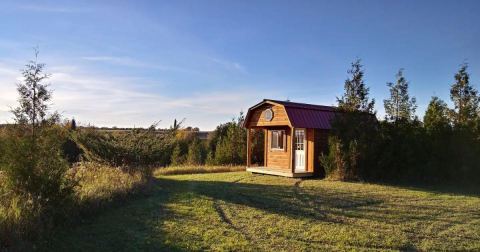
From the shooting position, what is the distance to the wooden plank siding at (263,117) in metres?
13.5

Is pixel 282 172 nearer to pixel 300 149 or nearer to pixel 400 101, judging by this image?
pixel 300 149

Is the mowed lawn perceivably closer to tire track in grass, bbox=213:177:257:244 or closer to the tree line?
tire track in grass, bbox=213:177:257:244

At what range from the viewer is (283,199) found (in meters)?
8.36

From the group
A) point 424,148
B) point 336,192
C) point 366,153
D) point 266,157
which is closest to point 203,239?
point 336,192

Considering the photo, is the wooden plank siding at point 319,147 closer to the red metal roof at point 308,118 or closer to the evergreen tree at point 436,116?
the red metal roof at point 308,118

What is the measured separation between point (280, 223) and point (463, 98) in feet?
36.1

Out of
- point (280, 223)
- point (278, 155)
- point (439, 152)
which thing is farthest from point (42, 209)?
point (439, 152)

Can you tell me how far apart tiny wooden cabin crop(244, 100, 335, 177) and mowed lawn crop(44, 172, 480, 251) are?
157 inches

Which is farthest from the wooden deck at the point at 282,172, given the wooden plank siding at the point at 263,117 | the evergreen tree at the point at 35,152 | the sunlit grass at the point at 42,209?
the evergreen tree at the point at 35,152

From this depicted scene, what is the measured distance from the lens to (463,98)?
43.0 feet

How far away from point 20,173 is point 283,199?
557cm

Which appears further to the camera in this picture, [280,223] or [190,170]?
[190,170]

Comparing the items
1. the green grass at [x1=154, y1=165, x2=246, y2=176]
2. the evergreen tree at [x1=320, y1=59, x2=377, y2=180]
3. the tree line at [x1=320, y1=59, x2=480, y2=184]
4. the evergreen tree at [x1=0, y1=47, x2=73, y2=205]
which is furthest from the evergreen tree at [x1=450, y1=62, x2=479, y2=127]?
the evergreen tree at [x1=0, y1=47, x2=73, y2=205]

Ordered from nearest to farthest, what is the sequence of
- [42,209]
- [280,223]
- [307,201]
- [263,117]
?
[42,209]
[280,223]
[307,201]
[263,117]
